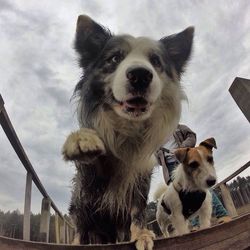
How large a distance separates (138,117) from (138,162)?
401mm

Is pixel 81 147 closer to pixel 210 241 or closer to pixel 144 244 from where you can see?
pixel 144 244

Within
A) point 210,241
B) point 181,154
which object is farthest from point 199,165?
point 210,241

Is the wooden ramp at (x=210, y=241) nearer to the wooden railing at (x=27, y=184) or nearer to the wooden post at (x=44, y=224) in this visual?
the wooden railing at (x=27, y=184)

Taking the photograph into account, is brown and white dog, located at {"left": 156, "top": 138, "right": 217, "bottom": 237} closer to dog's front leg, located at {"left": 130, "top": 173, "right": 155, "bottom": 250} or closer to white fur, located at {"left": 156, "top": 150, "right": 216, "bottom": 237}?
white fur, located at {"left": 156, "top": 150, "right": 216, "bottom": 237}

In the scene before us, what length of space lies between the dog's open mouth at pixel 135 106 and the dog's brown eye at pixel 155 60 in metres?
0.49

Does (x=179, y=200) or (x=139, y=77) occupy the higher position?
(x=139, y=77)

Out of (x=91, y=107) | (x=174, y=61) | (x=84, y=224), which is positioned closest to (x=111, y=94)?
(x=91, y=107)

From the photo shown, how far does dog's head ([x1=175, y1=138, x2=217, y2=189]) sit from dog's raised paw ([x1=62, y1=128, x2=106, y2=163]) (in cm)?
173

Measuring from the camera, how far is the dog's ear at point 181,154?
3473mm

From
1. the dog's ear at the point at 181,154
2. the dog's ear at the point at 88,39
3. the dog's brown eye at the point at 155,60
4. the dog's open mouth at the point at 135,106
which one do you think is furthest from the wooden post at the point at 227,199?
the dog's ear at the point at 88,39

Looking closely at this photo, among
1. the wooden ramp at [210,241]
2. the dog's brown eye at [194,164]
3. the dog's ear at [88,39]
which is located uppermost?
the dog's ear at [88,39]

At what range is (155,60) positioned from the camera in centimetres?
257

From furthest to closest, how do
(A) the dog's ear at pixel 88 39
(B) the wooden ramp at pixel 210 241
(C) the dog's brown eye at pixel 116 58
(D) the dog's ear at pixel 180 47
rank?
1. (D) the dog's ear at pixel 180 47
2. (A) the dog's ear at pixel 88 39
3. (C) the dog's brown eye at pixel 116 58
4. (B) the wooden ramp at pixel 210 241

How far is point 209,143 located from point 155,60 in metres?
1.68
